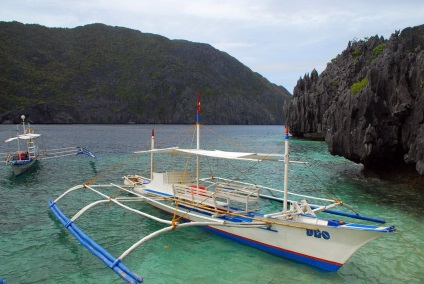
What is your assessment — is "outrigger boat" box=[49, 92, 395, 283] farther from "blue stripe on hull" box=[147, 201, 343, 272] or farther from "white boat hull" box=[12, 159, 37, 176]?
"white boat hull" box=[12, 159, 37, 176]

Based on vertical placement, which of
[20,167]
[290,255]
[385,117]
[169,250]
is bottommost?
[169,250]

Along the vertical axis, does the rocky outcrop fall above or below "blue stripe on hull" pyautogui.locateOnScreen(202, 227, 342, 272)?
above

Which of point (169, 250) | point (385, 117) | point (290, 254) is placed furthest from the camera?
point (385, 117)

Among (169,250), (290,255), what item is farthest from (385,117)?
(169,250)

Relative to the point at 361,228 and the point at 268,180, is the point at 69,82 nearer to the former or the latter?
the point at 268,180

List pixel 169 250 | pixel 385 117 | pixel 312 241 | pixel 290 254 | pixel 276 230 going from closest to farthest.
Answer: pixel 312 241, pixel 290 254, pixel 276 230, pixel 169 250, pixel 385 117

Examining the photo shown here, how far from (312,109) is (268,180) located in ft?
200

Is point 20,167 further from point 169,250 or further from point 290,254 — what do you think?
point 290,254

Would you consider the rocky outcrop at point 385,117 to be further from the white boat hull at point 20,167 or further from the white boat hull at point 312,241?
the white boat hull at point 20,167

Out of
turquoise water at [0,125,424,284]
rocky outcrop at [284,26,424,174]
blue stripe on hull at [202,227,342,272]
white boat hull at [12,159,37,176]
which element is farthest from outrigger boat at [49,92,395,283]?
white boat hull at [12,159,37,176]

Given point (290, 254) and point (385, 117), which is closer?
point (290, 254)

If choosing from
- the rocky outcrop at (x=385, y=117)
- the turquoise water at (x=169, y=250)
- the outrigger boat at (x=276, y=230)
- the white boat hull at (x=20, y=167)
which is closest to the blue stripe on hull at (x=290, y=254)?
the outrigger boat at (x=276, y=230)

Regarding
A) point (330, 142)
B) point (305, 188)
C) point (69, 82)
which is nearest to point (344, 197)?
point (305, 188)

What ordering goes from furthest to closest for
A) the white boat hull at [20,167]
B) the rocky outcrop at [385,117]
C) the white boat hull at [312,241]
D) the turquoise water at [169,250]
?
the white boat hull at [20,167], the rocky outcrop at [385,117], the turquoise water at [169,250], the white boat hull at [312,241]
